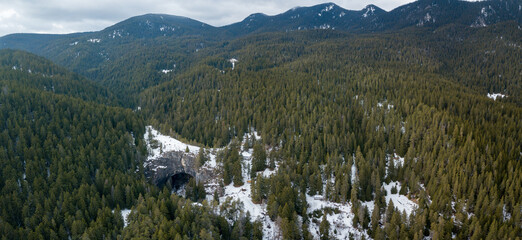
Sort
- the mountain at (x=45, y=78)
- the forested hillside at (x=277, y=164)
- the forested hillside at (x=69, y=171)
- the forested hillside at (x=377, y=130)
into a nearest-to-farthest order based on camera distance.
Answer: the forested hillside at (x=277, y=164) < the forested hillside at (x=69, y=171) < the forested hillside at (x=377, y=130) < the mountain at (x=45, y=78)

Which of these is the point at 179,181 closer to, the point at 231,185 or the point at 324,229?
the point at 231,185

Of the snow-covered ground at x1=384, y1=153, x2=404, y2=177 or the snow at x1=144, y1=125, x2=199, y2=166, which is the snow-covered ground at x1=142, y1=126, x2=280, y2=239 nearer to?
the snow at x1=144, y1=125, x2=199, y2=166

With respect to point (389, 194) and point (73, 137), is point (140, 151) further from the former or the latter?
point (389, 194)

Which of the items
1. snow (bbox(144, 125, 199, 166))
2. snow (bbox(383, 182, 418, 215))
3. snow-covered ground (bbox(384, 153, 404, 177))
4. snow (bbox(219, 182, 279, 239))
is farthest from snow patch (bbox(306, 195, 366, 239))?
snow (bbox(144, 125, 199, 166))

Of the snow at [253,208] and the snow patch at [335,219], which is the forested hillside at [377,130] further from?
the snow at [253,208]

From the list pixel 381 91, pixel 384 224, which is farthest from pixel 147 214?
pixel 381 91

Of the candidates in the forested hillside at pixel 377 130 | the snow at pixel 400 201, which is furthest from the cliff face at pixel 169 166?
the snow at pixel 400 201
